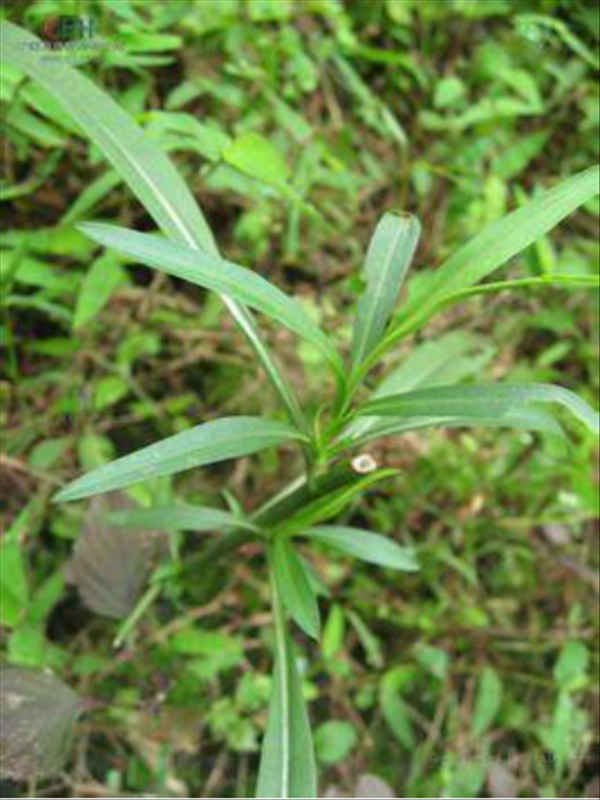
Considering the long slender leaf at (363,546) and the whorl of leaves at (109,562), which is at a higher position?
the long slender leaf at (363,546)

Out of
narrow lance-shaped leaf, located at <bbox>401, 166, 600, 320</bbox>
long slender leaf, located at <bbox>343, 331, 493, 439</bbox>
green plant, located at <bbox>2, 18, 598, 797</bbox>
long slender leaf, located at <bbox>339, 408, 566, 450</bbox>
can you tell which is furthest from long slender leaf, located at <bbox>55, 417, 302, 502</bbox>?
long slender leaf, located at <bbox>343, 331, 493, 439</bbox>

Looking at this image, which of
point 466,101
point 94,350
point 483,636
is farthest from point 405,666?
point 466,101

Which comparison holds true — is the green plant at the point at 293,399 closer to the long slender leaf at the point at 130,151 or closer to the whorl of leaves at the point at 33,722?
the long slender leaf at the point at 130,151

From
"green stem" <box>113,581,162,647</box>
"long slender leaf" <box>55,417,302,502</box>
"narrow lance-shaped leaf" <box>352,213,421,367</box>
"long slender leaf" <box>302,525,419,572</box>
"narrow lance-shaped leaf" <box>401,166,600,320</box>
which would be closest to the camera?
"long slender leaf" <box>55,417,302,502</box>

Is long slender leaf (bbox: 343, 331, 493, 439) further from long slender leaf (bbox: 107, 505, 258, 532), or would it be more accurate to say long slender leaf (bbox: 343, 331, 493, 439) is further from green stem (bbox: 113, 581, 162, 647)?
green stem (bbox: 113, 581, 162, 647)

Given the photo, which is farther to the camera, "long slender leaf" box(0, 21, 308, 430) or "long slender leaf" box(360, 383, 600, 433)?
"long slender leaf" box(0, 21, 308, 430)

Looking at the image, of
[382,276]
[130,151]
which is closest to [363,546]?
[382,276]

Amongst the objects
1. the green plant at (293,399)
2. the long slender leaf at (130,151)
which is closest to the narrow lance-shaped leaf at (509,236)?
the green plant at (293,399)
